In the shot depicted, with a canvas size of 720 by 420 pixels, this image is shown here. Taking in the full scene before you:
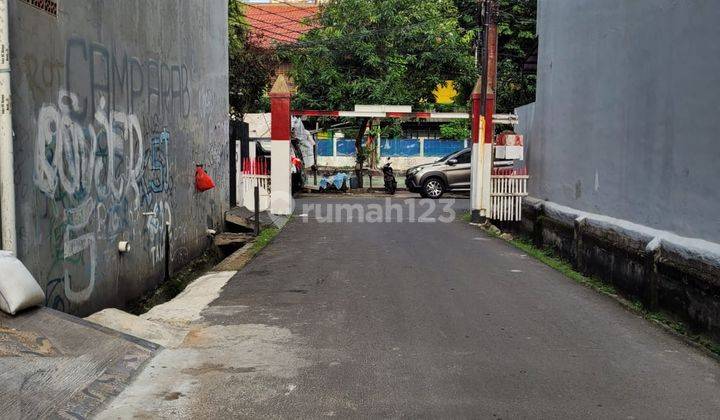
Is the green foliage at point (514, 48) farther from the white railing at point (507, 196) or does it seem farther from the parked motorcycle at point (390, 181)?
the white railing at point (507, 196)

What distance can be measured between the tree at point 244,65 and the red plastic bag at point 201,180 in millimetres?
13520

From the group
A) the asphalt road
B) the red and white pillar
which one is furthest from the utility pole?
the asphalt road

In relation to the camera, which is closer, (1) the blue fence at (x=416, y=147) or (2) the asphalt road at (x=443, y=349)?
(2) the asphalt road at (x=443, y=349)

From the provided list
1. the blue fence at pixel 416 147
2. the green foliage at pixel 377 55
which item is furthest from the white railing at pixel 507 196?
the blue fence at pixel 416 147

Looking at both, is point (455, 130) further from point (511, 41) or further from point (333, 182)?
point (333, 182)

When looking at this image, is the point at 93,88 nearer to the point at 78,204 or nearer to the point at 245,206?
the point at 78,204

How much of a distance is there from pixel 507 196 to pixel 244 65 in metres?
12.6

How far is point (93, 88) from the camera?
6.34 metres

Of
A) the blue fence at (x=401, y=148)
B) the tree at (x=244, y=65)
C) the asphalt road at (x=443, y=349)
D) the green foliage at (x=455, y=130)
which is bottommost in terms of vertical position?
the asphalt road at (x=443, y=349)

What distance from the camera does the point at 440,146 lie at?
41.8 m

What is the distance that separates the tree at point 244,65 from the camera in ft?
77.4

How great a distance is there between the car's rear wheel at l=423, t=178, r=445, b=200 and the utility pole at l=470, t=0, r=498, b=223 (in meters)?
6.95

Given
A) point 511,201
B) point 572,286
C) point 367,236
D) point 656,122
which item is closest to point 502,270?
point 572,286

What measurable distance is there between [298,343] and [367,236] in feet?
25.8
